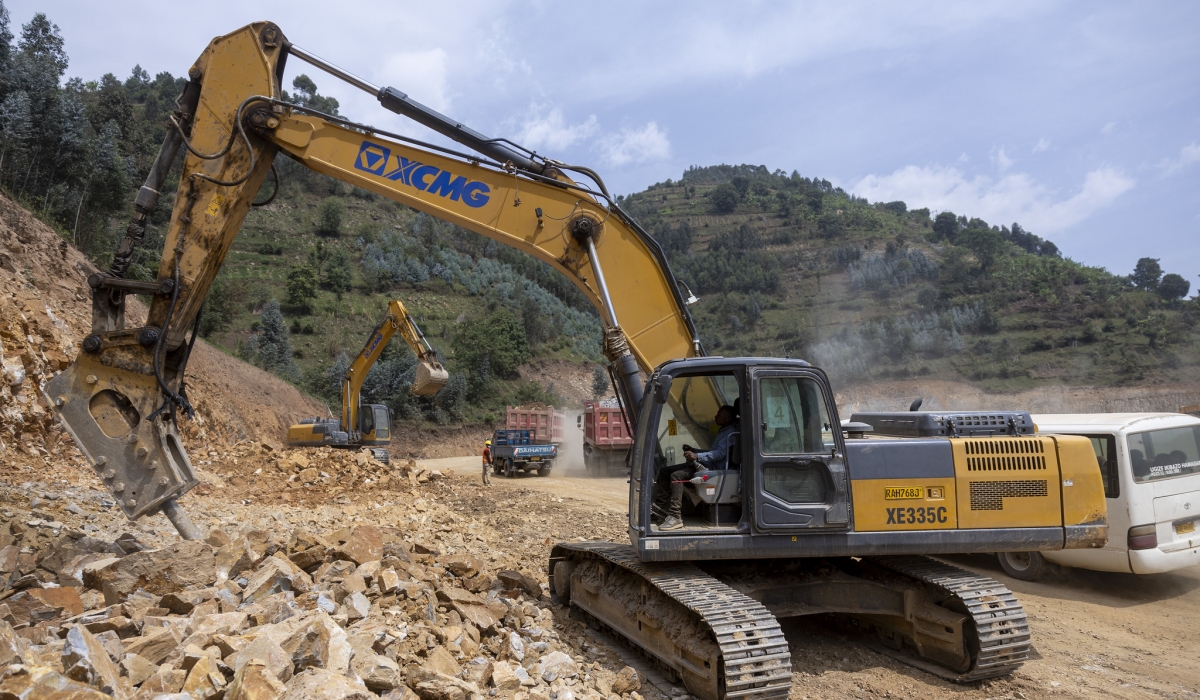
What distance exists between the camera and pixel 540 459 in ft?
79.2

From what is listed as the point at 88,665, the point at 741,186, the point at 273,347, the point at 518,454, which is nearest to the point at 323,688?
the point at 88,665

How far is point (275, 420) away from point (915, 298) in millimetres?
44304

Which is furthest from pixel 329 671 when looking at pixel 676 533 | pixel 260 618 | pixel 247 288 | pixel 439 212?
pixel 247 288

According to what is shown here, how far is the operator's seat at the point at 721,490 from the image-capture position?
5.46m

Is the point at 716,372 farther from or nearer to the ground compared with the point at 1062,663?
farther from the ground

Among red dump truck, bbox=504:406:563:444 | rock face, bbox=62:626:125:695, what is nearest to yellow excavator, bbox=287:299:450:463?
red dump truck, bbox=504:406:563:444

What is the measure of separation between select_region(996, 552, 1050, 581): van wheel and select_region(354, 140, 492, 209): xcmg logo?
7.34m

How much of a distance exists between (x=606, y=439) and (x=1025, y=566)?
16.7m

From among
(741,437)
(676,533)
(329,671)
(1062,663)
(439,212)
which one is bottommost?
(1062,663)

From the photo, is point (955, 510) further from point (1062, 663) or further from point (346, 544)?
point (346, 544)

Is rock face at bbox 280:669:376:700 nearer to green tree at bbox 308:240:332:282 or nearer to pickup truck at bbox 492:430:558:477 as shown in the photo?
pickup truck at bbox 492:430:558:477

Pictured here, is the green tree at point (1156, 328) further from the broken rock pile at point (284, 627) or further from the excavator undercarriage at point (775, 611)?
the broken rock pile at point (284, 627)

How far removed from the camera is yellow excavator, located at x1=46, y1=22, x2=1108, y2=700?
5297mm

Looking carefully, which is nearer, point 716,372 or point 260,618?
point 260,618
